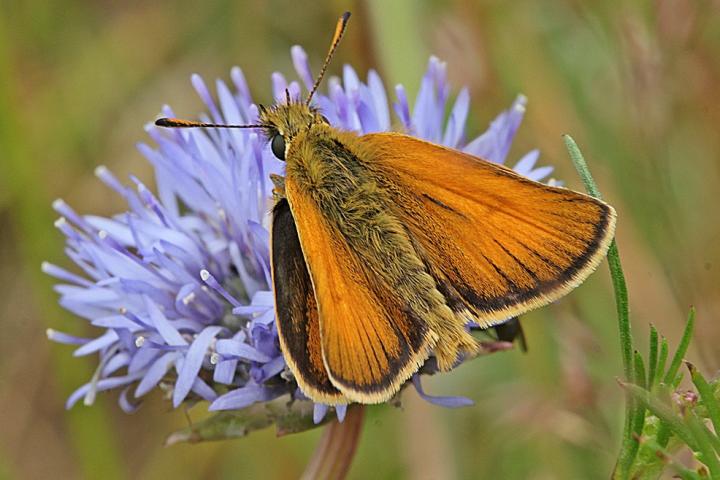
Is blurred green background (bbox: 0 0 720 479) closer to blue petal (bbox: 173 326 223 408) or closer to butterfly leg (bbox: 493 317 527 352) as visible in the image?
butterfly leg (bbox: 493 317 527 352)

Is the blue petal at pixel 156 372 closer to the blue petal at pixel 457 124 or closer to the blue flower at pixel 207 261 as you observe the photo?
the blue flower at pixel 207 261

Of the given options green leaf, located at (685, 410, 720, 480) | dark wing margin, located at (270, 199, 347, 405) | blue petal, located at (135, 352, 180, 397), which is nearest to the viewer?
green leaf, located at (685, 410, 720, 480)

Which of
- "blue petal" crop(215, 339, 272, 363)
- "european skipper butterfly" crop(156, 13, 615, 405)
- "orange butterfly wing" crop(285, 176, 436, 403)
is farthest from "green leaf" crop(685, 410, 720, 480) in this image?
"blue petal" crop(215, 339, 272, 363)

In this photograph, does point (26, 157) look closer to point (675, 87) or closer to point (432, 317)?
point (432, 317)

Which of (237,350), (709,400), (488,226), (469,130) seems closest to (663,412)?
(709,400)

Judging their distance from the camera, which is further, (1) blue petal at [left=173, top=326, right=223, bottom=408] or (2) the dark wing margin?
(1) blue petal at [left=173, top=326, right=223, bottom=408]

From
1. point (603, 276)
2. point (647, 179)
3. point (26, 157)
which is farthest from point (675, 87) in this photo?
point (26, 157)

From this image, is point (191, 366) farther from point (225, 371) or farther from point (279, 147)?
point (279, 147)
